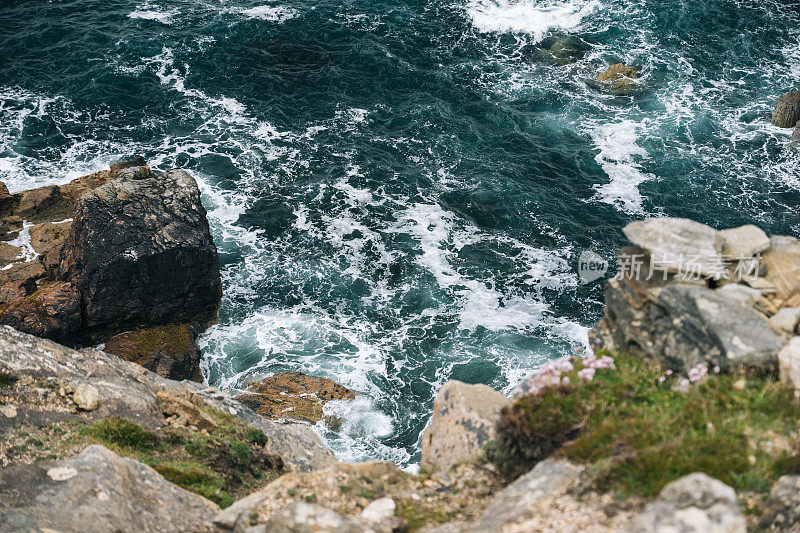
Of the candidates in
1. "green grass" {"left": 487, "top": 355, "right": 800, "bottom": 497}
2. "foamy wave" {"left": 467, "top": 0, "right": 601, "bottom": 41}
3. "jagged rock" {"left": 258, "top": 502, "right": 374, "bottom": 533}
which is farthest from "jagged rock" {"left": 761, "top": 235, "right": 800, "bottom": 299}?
"foamy wave" {"left": 467, "top": 0, "right": 601, "bottom": 41}

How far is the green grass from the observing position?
12492mm

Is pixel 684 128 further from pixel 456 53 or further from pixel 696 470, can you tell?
pixel 696 470

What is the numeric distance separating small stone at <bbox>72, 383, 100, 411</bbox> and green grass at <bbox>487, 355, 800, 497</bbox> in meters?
12.8

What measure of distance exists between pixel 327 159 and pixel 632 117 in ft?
72.3

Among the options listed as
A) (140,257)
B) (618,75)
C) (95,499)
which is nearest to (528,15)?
(618,75)

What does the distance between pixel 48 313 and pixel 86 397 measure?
439 inches

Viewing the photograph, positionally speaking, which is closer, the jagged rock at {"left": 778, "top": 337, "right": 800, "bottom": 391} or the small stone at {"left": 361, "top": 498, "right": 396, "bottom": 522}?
the small stone at {"left": 361, "top": 498, "right": 396, "bottom": 522}

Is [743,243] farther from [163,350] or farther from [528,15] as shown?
[528,15]

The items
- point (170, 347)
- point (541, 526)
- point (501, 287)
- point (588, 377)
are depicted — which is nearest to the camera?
point (541, 526)

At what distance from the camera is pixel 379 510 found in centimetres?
1402

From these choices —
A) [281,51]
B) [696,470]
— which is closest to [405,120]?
[281,51]

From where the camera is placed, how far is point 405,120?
47.9 meters

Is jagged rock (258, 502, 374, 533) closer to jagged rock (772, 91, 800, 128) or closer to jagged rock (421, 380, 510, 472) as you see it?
jagged rock (421, 380, 510, 472)

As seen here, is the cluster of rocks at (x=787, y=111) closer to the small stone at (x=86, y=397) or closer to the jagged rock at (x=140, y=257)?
the jagged rock at (x=140, y=257)
